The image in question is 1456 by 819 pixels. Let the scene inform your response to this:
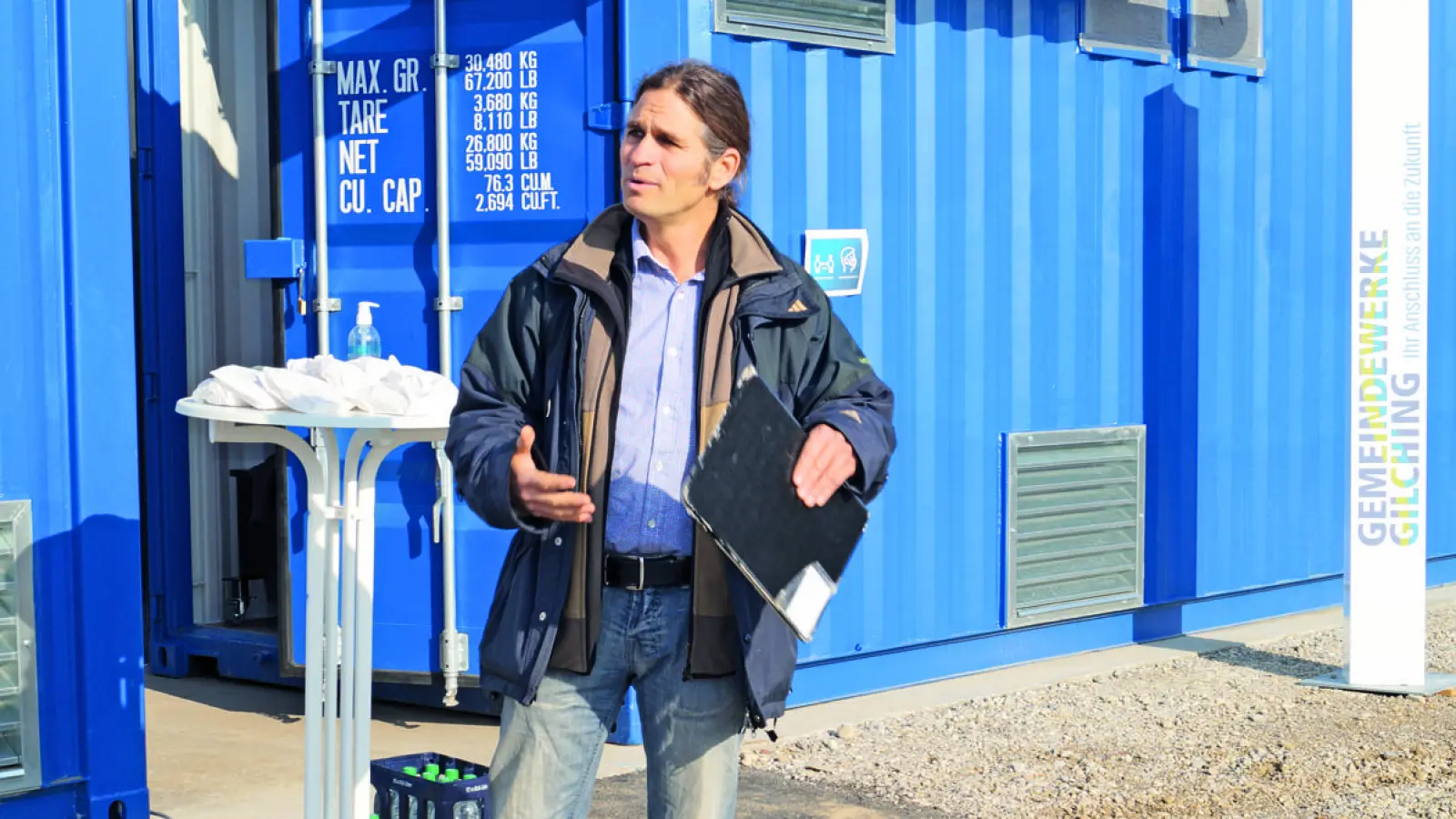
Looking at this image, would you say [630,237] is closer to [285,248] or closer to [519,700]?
[519,700]

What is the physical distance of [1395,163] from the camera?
274 inches

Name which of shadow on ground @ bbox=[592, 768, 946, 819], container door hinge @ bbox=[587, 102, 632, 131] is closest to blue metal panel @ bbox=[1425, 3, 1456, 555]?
shadow on ground @ bbox=[592, 768, 946, 819]

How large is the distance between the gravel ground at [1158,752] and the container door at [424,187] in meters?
1.36

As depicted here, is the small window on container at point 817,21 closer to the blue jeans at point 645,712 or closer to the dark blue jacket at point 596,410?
the dark blue jacket at point 596,410

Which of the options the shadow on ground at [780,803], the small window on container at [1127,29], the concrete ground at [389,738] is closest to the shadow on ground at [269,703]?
the concrete ground at [389,738]

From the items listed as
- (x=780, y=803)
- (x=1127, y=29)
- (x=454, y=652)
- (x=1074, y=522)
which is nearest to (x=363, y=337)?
(x=454, y=652)

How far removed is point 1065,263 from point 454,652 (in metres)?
3.11

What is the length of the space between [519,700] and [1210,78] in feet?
20.3

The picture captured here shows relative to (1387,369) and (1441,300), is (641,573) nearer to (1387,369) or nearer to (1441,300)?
(1387,369)

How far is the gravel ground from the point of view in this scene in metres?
5.56

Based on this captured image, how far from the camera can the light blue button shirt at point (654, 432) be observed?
3.12m

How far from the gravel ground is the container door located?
1.36 meters

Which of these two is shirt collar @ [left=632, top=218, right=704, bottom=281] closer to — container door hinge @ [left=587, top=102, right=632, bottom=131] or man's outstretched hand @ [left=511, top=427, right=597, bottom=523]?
man's outstretched hand @ [left=511, top=427, right=597, bottom=523]

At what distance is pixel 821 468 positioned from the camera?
2.99 meters
